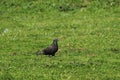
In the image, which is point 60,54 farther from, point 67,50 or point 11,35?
point 11,35

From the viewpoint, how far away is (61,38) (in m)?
26.9

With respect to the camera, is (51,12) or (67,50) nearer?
(67,50)

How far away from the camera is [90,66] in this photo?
63.7 ft

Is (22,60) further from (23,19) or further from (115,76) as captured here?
(23,19)

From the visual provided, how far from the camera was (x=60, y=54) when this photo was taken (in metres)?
22.4

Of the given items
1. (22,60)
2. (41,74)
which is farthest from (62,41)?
(41,74)

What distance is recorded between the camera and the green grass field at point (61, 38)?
1844 cm

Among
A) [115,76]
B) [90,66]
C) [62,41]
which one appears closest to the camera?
[115,76]

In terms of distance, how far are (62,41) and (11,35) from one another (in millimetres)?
3190

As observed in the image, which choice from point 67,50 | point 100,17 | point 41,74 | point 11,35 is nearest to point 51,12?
point 100,17

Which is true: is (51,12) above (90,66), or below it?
below

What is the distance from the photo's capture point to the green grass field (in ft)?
60.5

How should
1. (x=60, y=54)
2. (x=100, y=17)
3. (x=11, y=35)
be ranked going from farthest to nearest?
(x=100, y=17)
(x=11, y=35)
(x=60, y=54)

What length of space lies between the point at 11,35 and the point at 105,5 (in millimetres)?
9642
